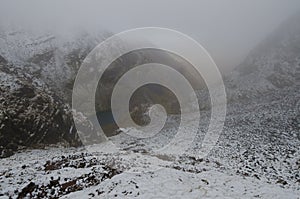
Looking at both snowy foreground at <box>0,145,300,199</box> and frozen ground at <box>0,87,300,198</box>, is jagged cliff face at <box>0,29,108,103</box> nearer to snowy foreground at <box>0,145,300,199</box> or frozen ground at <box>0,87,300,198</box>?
frozen ground at <box>0,87,300,198</box>

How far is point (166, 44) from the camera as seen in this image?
88.9 m

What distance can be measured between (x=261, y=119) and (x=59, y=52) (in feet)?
139

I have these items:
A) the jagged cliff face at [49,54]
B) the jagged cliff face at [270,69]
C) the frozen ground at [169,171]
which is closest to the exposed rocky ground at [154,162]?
the frozen ground at [169,171]

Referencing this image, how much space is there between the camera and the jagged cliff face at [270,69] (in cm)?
4759

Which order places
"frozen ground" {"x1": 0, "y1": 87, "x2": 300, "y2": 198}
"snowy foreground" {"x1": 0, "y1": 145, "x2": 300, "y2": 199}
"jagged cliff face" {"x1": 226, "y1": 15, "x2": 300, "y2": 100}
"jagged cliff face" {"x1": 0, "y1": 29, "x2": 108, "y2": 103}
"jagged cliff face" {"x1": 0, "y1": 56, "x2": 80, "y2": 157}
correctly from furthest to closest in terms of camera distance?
"jagged cliff face" {"x1": 226, "y1": 15, "x2": 300, "y2": 100} < "jagged cliff face" {"x1": 0, "y1": 29, "x2": 108, "y2": 103} < "jagged cliff face" {"x1": 0, "y1": 56, "x2": 80, "y2": 157} < "frozen ground" {"x1": 0, "y1": 87, "x2": 300, "y2": 198} < "snowy foreground" {"x1": 0, "y1": 145, "x2": 300, "y2": 199}

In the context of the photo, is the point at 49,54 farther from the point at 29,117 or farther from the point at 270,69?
the point at 270,69

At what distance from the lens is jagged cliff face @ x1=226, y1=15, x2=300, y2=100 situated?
4759 centimetres

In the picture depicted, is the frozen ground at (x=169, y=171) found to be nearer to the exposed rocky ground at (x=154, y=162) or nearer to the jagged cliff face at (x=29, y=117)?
the exposed rocky ground at (x=154, y=162)

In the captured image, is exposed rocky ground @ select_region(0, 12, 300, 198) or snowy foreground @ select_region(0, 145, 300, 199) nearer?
snowy foreground @ select_region(0, 145, 300, 199)

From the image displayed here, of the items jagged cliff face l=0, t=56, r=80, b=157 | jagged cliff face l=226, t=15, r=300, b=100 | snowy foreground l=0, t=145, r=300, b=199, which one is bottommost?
snowy foreground l=0, t=145, r=300, b=199

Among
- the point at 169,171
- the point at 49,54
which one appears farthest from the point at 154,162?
the point at 49,54

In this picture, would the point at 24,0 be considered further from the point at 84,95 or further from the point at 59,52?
the point at 84,95

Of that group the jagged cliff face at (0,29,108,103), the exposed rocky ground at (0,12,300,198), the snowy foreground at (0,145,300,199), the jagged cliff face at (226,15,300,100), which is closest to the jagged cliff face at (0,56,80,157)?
the exposed rocky ground at (0,12,300,198)

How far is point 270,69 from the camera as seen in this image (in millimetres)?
54500
